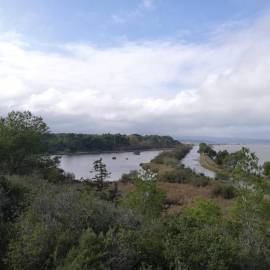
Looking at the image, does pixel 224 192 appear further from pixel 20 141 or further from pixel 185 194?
pixel 20 141

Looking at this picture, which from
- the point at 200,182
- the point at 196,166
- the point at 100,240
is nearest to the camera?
the point at 100,240

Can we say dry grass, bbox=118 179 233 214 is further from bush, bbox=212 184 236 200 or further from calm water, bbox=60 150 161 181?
calm water, bbox=60 150 161 181

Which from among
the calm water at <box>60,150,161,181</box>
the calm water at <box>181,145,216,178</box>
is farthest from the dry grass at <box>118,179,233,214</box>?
the calm water at <box>181,145,216,178</box>

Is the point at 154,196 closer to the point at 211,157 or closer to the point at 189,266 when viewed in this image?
the point at 189,266

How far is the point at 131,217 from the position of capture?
11.2m

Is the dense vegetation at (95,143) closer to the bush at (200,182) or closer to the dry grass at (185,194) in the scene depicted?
the bush at (200,182)

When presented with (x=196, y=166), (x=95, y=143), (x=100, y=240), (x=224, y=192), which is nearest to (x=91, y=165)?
(x=196, y=166)

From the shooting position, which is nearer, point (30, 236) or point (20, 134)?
point (30, 236)

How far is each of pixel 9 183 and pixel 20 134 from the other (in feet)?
46.8

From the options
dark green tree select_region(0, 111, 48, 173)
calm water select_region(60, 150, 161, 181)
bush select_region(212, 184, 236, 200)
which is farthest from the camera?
calm water select_region(60, 150, 161, 181)

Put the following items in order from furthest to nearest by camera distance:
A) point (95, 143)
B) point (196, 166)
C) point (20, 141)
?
point (95, 143), point (196, 166), point (20, 141)

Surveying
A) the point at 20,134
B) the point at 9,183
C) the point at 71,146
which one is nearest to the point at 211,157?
the point at 71,146

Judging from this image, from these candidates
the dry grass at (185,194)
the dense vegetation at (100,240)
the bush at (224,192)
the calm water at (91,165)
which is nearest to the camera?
the dense vegetation at (100,240)

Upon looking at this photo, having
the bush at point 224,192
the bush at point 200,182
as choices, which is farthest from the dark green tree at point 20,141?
the bush at point 200,182
